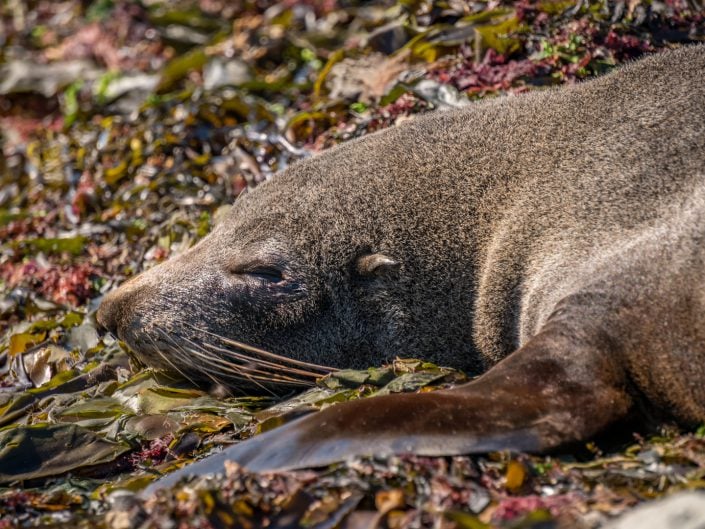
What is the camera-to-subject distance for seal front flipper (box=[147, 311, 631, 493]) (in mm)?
3723

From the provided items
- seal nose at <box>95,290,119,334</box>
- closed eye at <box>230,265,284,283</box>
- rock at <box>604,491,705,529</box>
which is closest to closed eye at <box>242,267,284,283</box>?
closed eye at <box>230,265,284,283</box>

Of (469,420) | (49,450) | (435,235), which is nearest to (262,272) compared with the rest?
(435,235)

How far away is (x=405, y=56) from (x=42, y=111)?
5.36m

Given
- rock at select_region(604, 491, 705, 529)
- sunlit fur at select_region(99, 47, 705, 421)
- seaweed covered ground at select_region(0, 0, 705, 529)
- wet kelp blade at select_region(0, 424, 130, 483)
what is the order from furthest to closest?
1. sunlit fur at select_region(99, 47, 705, 421)
2. wet kelp blade at select_region(0, 424, 130, 483)
3. seaweed covered ground at select_region(0, 0, 705, 529)
4. rock at select_region(604, 491, 705, 529)

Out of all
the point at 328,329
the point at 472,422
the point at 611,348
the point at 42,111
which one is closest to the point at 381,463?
the point at 472,422

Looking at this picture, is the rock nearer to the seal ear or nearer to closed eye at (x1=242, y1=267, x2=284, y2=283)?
the seal ear

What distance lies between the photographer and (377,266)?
5262mm

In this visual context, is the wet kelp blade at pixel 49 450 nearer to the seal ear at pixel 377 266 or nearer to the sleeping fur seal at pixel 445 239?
the sleeping fur seal at pixel 445 239

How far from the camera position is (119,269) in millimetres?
7266

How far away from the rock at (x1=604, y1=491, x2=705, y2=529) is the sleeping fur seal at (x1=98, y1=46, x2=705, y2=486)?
1.56 meters

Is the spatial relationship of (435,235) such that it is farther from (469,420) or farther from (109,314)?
(109,314)

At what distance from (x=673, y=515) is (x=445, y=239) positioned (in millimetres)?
2741

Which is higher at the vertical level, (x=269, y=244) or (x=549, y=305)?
(x=269, y=244)

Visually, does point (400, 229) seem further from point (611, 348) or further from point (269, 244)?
point (611, 348)
